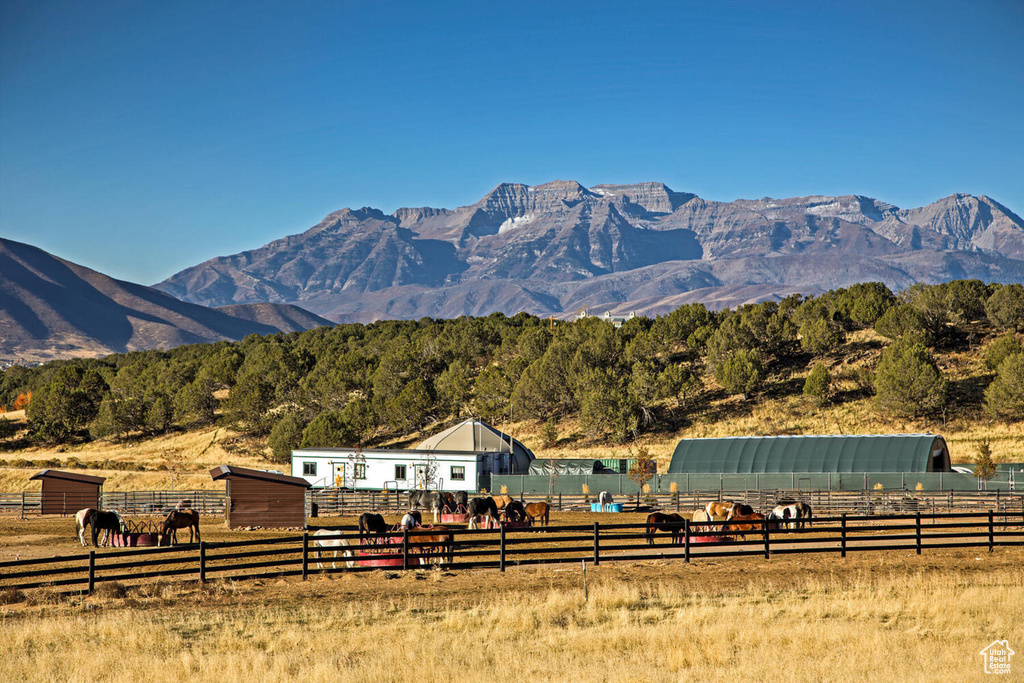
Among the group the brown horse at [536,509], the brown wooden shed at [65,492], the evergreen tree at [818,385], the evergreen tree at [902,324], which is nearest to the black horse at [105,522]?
the brown horse at [536,509]

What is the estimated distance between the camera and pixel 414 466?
6062 cm

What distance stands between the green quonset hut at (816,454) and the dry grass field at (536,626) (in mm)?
31795

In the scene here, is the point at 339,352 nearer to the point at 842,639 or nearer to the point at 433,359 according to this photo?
the point at 433,359

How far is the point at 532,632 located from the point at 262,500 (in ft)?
86.8

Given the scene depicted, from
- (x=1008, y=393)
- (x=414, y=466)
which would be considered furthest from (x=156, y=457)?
(x=1008, y=393)

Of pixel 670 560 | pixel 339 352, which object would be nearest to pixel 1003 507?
pixel 670 560

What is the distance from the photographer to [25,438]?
353 ft

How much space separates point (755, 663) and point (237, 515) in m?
30.4

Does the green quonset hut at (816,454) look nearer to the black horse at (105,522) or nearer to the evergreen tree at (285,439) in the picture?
the black horse at (105,522)

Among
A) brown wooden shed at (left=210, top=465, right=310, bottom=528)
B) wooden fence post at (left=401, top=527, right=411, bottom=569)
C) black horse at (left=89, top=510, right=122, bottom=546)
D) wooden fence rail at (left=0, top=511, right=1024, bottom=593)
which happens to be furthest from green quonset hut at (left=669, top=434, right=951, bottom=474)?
wooden fence post at (left=401, top=527, right=411, bottom=569)

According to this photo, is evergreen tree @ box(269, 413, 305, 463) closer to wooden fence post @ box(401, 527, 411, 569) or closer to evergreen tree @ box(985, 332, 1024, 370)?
evergreen tree @ box(985, 332, 1024, 370)

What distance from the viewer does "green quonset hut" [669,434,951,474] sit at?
54.5 meters

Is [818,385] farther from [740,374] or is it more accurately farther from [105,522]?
[105,522]

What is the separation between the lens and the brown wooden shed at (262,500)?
→ 40.5 metres
